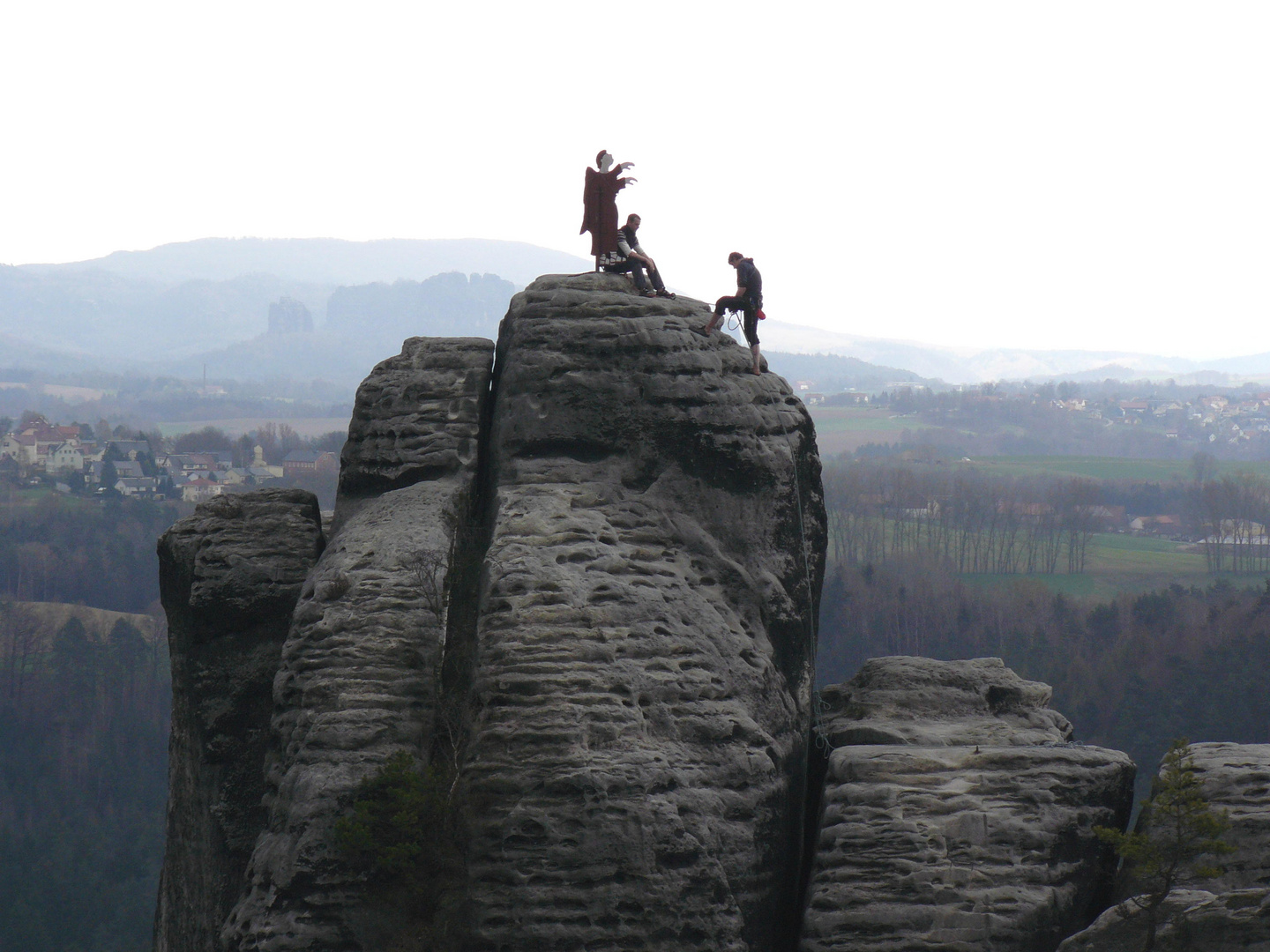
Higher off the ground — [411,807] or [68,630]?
[411,807]

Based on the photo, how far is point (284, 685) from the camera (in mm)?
17375

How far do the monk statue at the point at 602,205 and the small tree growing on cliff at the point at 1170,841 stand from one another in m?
12.4

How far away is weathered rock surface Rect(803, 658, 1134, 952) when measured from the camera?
663 inches

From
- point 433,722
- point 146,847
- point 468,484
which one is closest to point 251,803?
point 433,722

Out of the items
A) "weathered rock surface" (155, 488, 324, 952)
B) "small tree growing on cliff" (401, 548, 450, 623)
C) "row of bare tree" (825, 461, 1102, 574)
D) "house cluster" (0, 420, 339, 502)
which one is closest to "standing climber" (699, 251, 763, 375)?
"small tree growing on cliff" (401, 548, 450, 623)

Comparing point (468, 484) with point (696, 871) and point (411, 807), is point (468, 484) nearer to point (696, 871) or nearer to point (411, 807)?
point (411, 807)

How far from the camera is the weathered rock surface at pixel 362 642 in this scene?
1579 cm

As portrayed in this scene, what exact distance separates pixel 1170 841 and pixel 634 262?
12.6m

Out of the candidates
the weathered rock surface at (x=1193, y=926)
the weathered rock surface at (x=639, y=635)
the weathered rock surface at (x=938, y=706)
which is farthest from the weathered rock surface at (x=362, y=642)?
the weathered rock surface at (x=1193, y=926)

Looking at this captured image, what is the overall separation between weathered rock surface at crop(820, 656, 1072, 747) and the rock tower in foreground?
233cm

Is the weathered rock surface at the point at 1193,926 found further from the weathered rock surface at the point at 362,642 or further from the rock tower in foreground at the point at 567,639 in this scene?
the weathered rock surface at the point at 362,642

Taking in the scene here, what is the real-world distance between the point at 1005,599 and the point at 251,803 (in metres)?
96.8

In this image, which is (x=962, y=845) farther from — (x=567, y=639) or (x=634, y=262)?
(x=634, y=262)

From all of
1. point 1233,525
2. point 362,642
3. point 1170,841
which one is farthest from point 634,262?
point 1233,525
